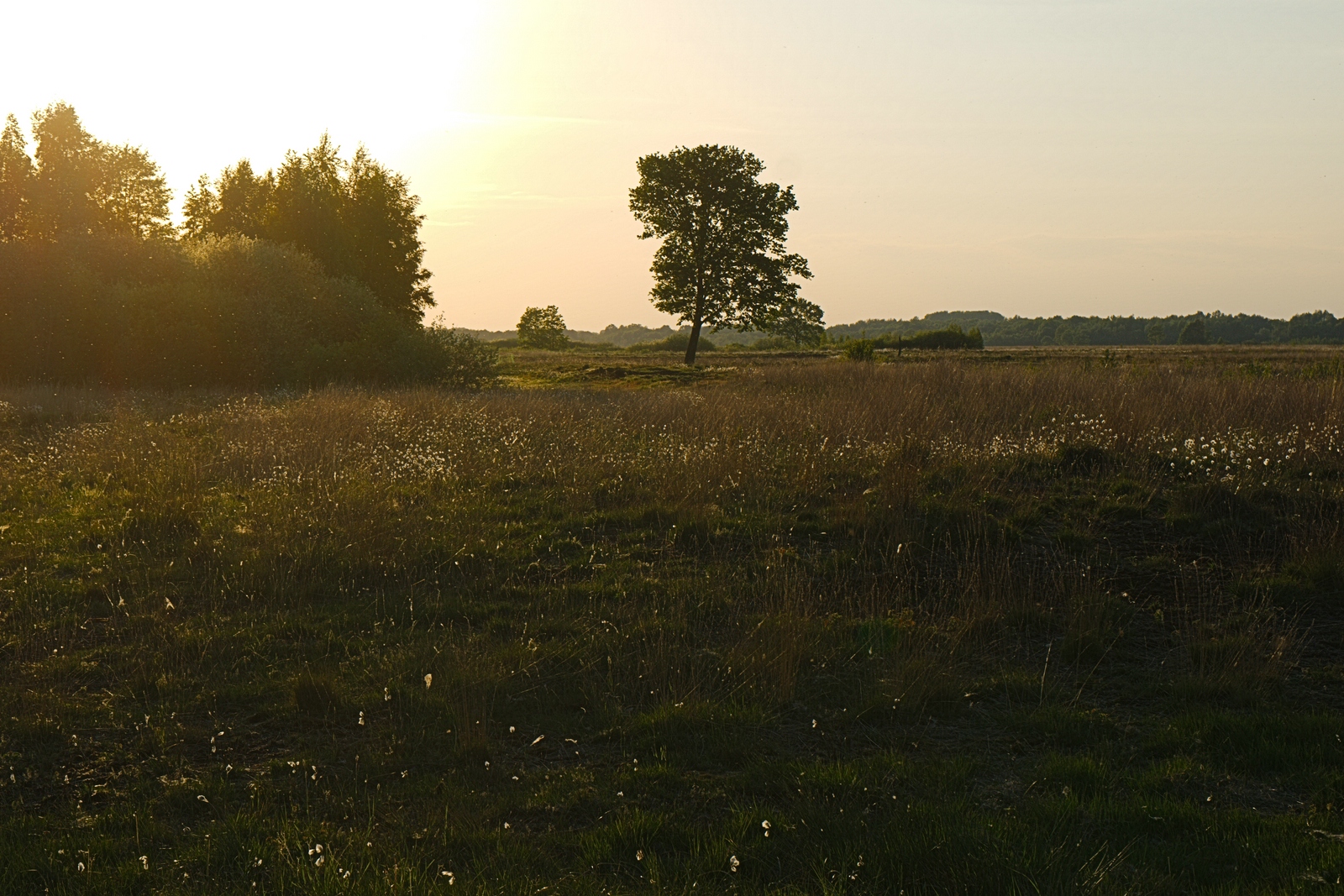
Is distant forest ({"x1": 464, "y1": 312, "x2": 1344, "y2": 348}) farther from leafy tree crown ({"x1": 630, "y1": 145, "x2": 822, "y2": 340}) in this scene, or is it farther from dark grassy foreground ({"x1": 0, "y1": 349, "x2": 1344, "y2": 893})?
dark grassy foreground ({"x1": 0, "y1": 349, "x2": 1344, "y2": 893})

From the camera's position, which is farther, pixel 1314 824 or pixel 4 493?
pixel 4 493

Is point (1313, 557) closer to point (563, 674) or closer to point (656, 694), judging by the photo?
point (656, 694)

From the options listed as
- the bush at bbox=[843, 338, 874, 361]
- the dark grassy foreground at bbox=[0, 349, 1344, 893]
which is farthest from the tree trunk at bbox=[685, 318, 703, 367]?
the dark grassy foreground at bbox=[0, 349, 1344, 893]

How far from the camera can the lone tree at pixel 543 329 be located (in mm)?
109062

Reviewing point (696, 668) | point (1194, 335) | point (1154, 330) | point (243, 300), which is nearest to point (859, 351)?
point (243, 300)

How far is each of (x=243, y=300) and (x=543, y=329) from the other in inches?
3009

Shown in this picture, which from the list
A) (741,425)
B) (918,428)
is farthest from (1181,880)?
(741,425)

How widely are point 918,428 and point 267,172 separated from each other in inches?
A: 1683

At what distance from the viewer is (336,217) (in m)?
44.0

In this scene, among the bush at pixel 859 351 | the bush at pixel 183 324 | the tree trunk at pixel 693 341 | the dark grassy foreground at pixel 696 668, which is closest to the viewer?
the dark grassy foreground at pixel 696 668

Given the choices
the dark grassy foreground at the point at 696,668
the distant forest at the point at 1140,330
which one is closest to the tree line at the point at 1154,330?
the distant forest at the point at 1140,330

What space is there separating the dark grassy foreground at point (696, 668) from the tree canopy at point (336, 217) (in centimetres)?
3211

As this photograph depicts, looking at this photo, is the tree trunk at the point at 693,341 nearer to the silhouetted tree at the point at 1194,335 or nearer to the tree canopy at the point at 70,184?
the tree canopy at the point at 70,184

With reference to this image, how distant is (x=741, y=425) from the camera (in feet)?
52.9
